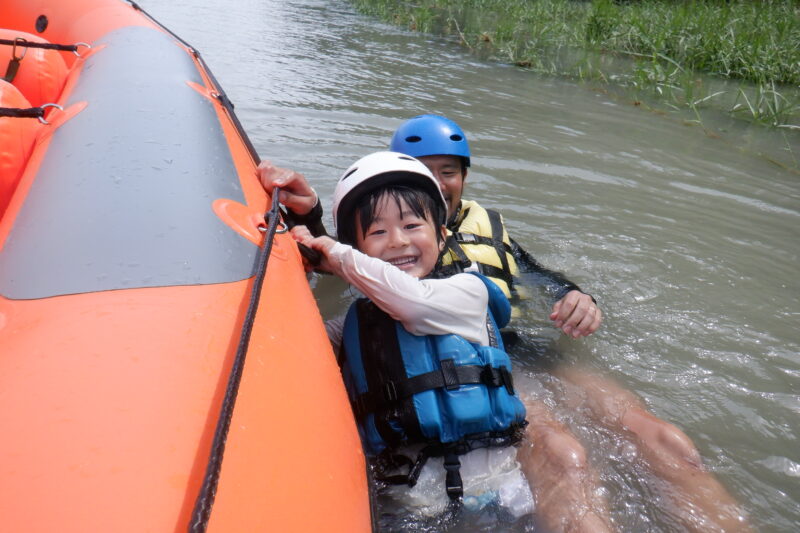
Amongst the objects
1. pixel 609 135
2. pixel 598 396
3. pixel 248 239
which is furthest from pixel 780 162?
pixel 248 239

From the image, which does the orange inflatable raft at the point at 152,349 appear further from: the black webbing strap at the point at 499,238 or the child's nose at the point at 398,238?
the black webbing strap at the point at 499,238

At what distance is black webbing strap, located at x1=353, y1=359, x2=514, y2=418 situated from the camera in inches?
70.5

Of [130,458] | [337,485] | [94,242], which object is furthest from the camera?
[94,242]

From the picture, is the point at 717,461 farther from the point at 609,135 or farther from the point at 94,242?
the point at 609,135

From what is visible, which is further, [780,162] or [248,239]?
[780,162]

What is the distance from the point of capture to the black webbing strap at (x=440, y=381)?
1.79m

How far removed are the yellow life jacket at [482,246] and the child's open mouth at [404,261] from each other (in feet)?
1.28

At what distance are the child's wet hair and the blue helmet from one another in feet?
2.14

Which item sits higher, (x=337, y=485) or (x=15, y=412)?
(x=15, y=412)

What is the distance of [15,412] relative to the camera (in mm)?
962

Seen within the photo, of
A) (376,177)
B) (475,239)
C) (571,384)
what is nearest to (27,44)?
(376,177)

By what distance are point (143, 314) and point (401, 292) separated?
0.77 m

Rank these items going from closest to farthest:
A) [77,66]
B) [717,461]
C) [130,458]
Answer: [130,458]
[717,461]
[77,66]

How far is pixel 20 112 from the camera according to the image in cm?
218
